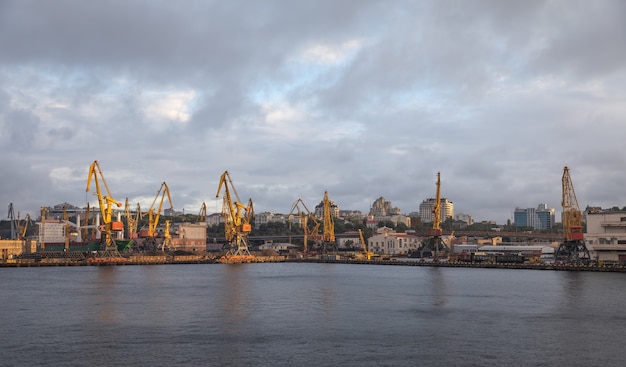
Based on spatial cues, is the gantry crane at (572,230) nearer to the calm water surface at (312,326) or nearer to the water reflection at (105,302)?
the calm water surface at (312,326)

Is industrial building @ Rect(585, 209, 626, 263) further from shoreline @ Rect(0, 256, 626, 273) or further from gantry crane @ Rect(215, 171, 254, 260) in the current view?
gantry crane @ Rect(215, 171, 254, 260)

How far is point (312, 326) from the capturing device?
4006 centimetres

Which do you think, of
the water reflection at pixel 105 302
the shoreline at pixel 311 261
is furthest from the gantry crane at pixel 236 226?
the water reflection at pixel 105 302

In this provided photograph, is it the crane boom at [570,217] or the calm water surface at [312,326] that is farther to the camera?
the crane boom at [570,217]

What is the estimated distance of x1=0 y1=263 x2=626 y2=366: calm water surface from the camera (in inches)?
1227

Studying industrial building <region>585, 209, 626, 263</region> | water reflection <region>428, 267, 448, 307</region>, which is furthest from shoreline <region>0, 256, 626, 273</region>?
water reflection <region>428, 267, 448, 307</region>

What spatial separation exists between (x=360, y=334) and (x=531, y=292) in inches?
1217

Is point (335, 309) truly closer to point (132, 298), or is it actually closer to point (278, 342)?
point (278, 342)

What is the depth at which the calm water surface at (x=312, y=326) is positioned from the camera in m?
31.2

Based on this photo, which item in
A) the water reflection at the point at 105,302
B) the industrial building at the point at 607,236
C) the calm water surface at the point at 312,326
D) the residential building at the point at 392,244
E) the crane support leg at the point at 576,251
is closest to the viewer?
the calm water surface at the point at 312,326

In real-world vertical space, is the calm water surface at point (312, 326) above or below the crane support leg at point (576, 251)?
below

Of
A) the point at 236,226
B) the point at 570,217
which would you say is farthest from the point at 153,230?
the point at 570,217

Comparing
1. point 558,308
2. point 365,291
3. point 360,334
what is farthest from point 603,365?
point 365,291

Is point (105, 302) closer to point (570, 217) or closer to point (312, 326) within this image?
point (312, 326)
